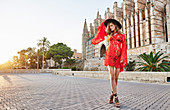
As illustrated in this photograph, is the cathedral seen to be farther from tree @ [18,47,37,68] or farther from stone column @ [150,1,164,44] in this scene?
tree @ [18,47,37,68]

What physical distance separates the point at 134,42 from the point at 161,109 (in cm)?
→ 2753

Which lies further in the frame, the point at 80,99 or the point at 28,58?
the point at 28,58

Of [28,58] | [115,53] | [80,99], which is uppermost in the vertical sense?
[28,58]

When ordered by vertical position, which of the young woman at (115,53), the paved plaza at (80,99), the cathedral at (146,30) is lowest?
the paved plaza at (80,99)

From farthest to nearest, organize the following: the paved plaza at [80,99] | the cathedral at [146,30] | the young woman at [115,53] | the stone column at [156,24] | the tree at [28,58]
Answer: the tree at [28,58]
the stone column at [156,24]
the cathedral at [146,30]
the young woman at [115,53]
the paved plaza at [80,99]

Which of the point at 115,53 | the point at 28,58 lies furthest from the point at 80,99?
the point at 28,58

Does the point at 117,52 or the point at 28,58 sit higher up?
the point at 28,58

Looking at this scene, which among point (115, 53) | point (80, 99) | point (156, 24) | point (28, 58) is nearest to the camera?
point (115, 53)

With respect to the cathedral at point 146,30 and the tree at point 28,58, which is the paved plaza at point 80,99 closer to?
the cathedral at point 146,30

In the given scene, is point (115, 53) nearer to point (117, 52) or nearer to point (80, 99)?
point (117, 52)

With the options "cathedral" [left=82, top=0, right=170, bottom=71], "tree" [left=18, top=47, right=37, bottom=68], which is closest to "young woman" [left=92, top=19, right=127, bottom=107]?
"cathedral" [left=82, top=0, right=170, bottom=71]

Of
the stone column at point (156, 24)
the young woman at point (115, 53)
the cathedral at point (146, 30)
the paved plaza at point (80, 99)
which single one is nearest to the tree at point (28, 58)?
the cathedral at point (146, 30)

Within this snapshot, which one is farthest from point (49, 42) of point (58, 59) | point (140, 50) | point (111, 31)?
point (111, 31)

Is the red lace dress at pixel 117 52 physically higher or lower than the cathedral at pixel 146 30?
lower
